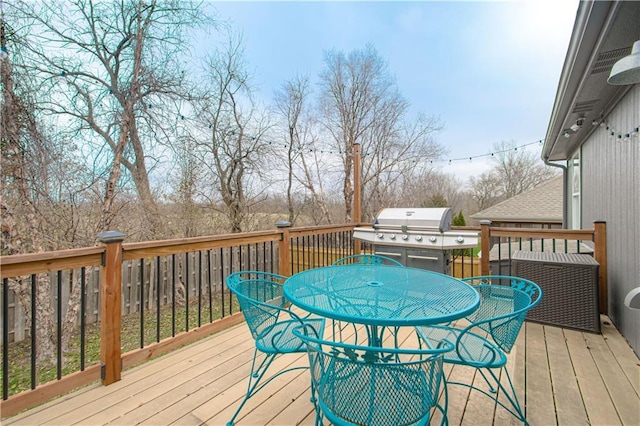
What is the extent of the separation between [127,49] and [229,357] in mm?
5210

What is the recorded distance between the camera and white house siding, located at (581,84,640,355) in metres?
2.31

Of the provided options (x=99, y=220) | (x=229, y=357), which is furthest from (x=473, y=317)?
(x=99, y=220)

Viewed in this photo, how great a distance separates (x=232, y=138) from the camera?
7637 millimetres

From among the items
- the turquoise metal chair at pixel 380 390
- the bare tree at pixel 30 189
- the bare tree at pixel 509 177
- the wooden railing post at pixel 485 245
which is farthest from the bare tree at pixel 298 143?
the bare tree at pixel 509 177

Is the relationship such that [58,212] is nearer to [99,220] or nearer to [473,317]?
[99,220]

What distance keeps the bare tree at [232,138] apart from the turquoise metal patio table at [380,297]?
5948 millimetres

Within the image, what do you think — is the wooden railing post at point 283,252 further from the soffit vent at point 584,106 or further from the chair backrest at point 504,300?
the soffit vent at point 584,106

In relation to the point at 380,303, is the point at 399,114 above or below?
above

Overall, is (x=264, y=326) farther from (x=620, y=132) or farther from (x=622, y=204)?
(x=620, y=132)

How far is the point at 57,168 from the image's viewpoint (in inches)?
154

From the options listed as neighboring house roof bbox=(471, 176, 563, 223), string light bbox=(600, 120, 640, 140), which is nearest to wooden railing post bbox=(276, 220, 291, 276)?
string light bbox=(600, 120, 640, 140)

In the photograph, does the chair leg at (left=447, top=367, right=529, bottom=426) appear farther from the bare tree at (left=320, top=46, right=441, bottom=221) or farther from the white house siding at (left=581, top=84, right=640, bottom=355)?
the bare tree at (left=320, top=46, right=441, bottom=221)

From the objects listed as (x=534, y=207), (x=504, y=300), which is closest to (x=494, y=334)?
(x=504, y=300)

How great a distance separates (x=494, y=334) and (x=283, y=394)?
4.17 ft
